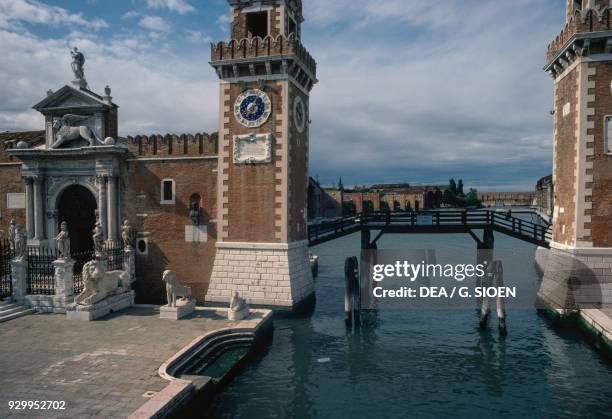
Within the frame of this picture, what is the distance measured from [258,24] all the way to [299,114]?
5344 mm

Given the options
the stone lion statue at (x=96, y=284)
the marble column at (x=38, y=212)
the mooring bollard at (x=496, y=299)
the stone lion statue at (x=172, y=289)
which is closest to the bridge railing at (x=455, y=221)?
the mooring bollard at (x=496, y=299)

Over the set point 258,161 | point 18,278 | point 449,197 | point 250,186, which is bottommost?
point 18,278

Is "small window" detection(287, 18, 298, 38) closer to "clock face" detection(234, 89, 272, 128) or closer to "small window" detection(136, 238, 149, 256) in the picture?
"clock face" detection(234, 89, 272, 128)

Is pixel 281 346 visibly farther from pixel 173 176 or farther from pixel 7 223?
pixel 7 223

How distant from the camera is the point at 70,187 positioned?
25500 mm

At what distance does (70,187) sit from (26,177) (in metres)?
2.22

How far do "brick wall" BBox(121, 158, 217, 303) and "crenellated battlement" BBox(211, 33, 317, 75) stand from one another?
533 centimetres

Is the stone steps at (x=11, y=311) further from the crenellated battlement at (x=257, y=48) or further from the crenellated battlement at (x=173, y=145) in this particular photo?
the crenellated battlement at (x=257, y=48)

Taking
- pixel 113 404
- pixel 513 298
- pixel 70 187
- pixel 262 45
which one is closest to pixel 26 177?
pixel 70 187

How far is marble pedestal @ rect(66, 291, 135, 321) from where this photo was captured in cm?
1812

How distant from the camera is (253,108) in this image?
22.4m

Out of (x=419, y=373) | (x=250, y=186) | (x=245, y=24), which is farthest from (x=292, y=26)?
(x=419, y=373)

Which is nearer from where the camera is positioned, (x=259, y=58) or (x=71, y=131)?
(x=259, y=58)

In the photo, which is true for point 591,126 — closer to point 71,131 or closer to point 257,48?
point 257,48
